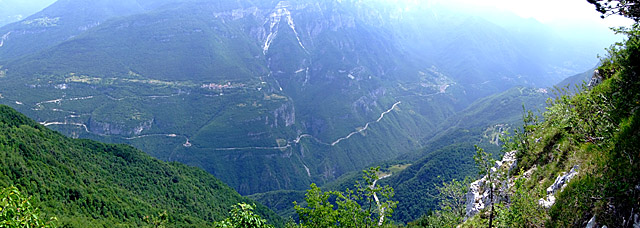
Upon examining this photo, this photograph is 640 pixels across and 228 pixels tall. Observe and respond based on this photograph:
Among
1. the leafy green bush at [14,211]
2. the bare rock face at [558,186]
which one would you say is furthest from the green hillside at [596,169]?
the leafy green bush at [14,211]

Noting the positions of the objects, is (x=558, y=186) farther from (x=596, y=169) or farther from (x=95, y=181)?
(x=95, y=181)

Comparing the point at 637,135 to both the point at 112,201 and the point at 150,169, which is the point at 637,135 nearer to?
the point at 112,201

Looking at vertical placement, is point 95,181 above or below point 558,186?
below

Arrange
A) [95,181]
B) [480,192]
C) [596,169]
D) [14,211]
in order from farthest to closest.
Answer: [95,181] → [480,192] → [596,169] → [14,211]

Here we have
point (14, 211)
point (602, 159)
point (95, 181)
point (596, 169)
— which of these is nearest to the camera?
point (14, 211)

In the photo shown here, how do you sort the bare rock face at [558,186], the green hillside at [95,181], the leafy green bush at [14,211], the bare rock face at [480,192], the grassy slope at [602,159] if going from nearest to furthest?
the leafy green bush at [14,211], the grassy slope at [602,159], the bare rock face at [558,186], the bare rock face at [480,192], the green hillside at [95,181]

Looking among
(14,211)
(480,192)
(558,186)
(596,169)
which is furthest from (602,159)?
(14,211)

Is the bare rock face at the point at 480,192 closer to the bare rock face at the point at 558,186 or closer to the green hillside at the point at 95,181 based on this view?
the bare rock face at the point at 558,186

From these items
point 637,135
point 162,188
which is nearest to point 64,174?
point 162,188
